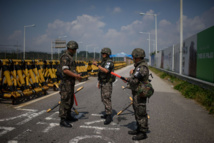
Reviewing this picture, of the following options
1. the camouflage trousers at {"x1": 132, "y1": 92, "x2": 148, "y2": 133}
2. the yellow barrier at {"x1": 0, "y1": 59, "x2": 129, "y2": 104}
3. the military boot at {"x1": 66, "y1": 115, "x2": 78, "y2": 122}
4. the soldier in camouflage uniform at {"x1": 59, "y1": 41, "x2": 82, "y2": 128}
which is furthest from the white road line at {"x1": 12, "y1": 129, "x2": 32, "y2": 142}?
the camouflage trousers at {"x1": 132, "y1": 92, "x2": 148, "y2": 133}

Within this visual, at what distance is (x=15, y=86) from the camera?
5926 mm

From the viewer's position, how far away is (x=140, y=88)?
3.13 metres

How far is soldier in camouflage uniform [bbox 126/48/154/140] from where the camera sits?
310 cm

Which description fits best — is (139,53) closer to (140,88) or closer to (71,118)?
(140,88)

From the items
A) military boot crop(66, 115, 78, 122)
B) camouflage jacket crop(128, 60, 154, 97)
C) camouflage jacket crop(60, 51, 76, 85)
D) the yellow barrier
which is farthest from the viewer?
the yellow barrier

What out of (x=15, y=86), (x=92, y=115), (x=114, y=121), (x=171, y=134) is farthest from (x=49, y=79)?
(x=171, y=134)

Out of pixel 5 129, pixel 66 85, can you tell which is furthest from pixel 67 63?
pixel 5 129

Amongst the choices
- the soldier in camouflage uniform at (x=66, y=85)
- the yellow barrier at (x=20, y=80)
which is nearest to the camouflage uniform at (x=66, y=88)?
the soldier in camouflage uniform at (x=66, y=85)

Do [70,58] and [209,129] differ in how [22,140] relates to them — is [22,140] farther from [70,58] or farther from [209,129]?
[209,129]

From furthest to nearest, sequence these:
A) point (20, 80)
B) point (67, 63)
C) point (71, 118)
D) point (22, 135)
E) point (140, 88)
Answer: point (20, 80) < point (71, 118) < point (67, 63) < point (22, 135) < point (140, 88)

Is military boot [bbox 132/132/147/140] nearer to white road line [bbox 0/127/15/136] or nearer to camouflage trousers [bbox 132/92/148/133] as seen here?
camouflage trousers [bbox 132/92/148/133]

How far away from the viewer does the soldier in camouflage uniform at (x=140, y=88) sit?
10.2ft

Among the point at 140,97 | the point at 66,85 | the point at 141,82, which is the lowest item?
the point at 140,97

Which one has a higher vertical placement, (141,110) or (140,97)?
(140,97)
